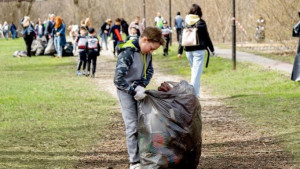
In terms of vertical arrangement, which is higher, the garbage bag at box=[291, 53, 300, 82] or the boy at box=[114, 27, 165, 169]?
the boy at box=[114, 27, 165, 169]

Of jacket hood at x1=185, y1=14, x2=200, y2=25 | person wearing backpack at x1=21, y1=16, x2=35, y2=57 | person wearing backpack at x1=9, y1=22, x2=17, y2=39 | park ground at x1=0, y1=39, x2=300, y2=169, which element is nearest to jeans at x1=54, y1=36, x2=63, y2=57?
person wearing backpack at x1=21, y1=16, x2=35, y2=57

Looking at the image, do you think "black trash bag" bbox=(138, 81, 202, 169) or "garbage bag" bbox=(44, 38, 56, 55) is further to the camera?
"garbage bag" bbox=(44, 38, 56, 55)

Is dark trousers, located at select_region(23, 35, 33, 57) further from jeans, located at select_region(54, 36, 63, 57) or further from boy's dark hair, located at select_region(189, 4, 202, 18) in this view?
boy's dark hair, located at select_region(189, 4, 202, 18)

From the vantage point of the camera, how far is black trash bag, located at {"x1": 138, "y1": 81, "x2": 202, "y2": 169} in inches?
279

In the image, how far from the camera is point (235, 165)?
7859mm

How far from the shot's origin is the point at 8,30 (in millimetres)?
72000

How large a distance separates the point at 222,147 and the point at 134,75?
2173 mm

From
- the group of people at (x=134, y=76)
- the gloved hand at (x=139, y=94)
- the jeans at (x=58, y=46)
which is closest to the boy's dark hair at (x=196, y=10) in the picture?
the group of people at (x=134, y=76)

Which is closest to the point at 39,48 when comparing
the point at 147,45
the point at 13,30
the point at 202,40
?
the point at 202,40

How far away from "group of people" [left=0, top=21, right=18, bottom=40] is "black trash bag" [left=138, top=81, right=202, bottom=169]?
64.9 meters

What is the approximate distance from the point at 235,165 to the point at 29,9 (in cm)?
6553

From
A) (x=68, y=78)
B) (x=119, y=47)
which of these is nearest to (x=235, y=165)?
(x=119, y=47)

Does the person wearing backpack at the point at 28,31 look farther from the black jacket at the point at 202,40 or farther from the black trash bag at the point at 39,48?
the black jacket at the point at 202,40

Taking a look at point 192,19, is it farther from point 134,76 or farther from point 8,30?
point 8,30
